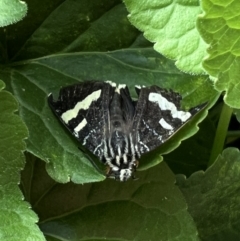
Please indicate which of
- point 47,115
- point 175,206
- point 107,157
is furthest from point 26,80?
point 175,206

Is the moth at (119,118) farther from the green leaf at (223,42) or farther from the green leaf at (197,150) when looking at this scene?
the green leaf at (197,150)

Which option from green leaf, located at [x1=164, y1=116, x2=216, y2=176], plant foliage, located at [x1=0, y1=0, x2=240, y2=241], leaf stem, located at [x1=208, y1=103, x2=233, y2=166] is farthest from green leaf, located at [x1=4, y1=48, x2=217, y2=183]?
green leaf, located at [x1=164, y1=116, x2=216, y2=176]

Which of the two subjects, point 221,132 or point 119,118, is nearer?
point 119,118

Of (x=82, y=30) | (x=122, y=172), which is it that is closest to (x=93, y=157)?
(x=122, y=172)

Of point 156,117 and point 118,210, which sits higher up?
point 156,117

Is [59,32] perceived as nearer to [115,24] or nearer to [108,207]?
[115,24]

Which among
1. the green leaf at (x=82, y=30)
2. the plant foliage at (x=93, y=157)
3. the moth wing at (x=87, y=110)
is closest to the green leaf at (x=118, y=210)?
the plant foliage at (x=93, y=157)

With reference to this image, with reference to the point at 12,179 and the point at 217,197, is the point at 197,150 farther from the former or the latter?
the point at 12,179
